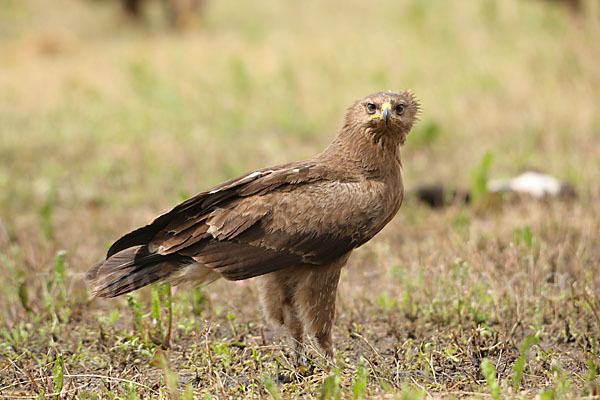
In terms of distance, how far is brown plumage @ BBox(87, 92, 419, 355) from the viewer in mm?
3213

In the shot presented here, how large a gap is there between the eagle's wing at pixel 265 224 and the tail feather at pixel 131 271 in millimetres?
39

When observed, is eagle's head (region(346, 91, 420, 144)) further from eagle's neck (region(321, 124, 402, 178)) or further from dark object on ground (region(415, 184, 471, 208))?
dark object on ground (region(415, 184, 471, 208))

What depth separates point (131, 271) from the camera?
129 inches

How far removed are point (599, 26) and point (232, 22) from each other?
8.84 metres

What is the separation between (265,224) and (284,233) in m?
0.11

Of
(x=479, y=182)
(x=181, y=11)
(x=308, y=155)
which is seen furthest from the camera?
(x=181, y=11)

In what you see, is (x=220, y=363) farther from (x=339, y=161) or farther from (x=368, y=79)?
(x=368, y=79)

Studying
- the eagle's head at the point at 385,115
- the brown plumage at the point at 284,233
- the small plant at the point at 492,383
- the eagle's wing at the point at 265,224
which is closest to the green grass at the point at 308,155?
the small plant at the point at 492,383

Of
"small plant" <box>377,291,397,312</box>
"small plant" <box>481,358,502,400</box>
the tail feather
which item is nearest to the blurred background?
the tail feather

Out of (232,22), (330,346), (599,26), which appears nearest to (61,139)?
(330,346)

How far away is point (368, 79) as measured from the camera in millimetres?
10086

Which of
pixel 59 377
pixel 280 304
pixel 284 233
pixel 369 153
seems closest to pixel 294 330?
pixel 280 304

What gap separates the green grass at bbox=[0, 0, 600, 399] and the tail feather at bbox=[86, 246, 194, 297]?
0.34m

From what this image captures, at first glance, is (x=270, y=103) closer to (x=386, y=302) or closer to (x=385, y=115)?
(x=386, y=302)
